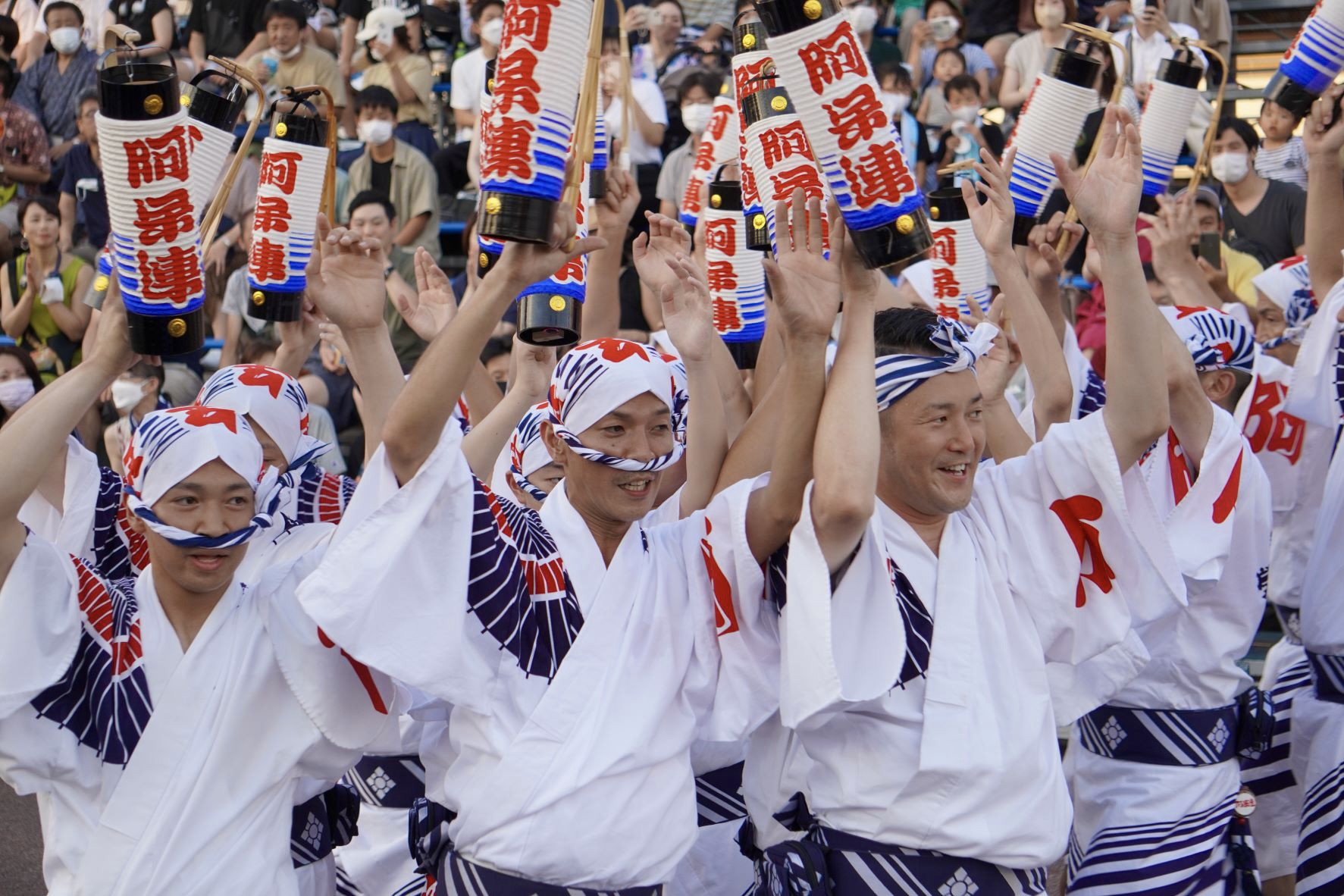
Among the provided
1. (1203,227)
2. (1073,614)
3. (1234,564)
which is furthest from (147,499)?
(1203,227)

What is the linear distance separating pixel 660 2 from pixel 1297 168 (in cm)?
456

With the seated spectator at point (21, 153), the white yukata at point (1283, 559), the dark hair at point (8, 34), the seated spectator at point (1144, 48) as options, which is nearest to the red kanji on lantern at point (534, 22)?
the white yukata at point (1283, 559)

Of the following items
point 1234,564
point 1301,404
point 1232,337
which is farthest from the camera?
point 1301,404

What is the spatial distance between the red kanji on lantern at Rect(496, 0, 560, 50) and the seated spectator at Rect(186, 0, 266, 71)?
29.2 ft

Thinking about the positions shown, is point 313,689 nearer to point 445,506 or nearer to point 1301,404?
point 445,506

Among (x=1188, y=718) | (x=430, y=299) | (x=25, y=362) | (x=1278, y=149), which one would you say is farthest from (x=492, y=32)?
(x=1188, y=718)

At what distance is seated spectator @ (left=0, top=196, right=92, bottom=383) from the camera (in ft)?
26.8

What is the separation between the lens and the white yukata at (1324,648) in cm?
353

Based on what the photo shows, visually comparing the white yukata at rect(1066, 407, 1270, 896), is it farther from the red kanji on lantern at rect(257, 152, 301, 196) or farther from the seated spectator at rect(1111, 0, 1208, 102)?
the seated spectator at rect(1111, 0, 1208, 102)

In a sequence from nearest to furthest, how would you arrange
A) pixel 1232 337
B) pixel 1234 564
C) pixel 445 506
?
pixel 445 506
pixel 1234 564
pixel 1232 337

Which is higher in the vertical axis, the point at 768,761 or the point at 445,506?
the point at 445,506

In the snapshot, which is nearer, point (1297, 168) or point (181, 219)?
point (181, 219)

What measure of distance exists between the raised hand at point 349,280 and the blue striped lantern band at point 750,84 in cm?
80

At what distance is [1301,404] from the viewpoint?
3.94 meters
